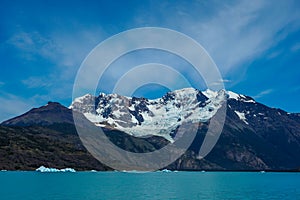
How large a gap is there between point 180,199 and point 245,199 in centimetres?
2093

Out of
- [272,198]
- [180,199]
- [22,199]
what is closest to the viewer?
[22,199]

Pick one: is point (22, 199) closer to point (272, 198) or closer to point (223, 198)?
point (223, 198)

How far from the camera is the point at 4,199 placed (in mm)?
102500

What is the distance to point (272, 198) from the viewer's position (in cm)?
11888

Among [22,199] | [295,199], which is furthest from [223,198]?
[22,199]

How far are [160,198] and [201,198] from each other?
1352 cm

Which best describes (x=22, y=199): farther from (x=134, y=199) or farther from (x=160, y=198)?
(x=160, y=198)

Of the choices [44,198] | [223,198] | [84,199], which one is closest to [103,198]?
[84,199]

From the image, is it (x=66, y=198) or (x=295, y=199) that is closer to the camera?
(x=66, y=198)

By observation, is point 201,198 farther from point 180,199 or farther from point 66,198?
point 66,198

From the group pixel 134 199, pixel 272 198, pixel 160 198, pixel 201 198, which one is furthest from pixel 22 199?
pixel 272 198

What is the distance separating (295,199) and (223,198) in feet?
75.1

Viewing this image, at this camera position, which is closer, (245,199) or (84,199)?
(84,199)

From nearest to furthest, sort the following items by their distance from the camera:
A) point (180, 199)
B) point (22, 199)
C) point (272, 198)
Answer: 1. point (22, 199)
2. point (180, 199)
3. point (272, 198)
